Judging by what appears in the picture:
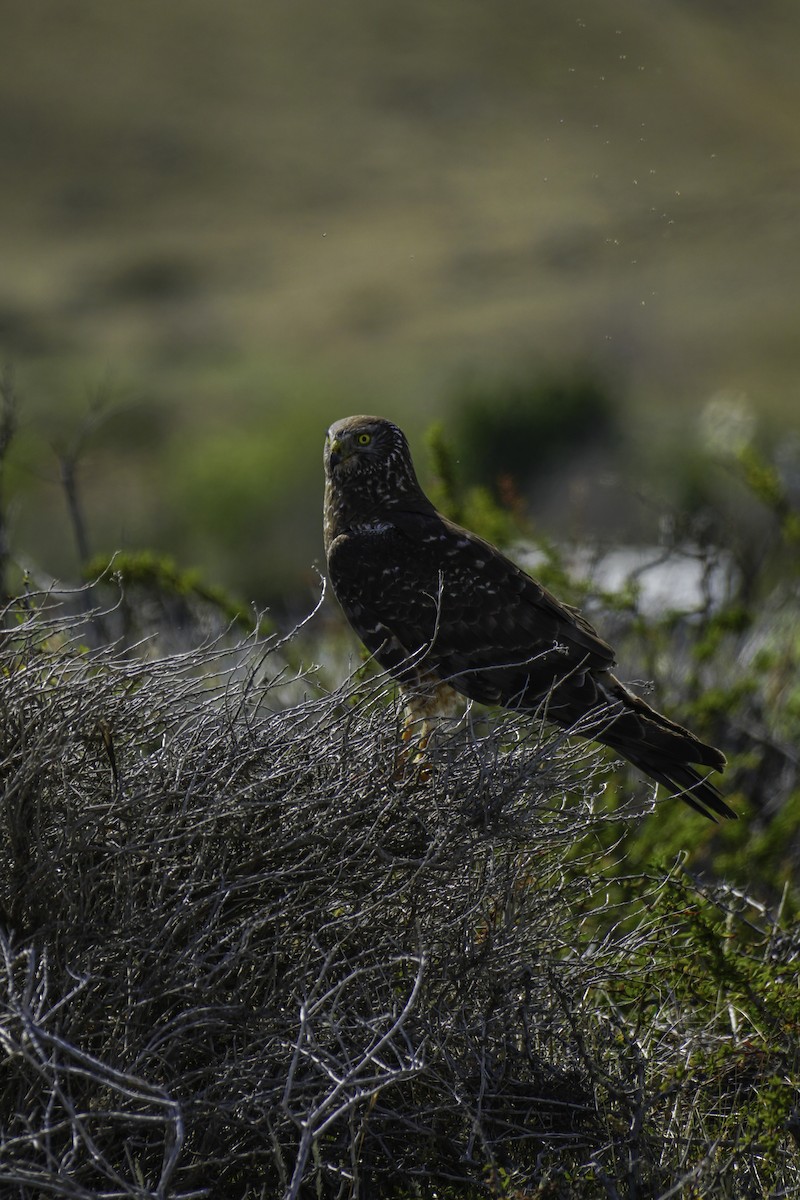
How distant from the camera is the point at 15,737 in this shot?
3.24 m

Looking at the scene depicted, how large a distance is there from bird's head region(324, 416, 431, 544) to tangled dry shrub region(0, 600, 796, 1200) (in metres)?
1.71

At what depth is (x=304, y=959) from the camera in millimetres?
3070

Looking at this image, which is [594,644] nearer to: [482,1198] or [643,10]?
[482,1198]

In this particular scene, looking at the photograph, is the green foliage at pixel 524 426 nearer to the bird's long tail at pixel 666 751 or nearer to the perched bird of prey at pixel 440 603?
the perched bird of prey at pixel 440 603

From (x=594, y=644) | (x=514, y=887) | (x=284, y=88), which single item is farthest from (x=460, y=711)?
(x=284, y=88)

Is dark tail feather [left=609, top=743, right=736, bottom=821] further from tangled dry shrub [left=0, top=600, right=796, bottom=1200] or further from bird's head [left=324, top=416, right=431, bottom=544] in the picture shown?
bird's head [left=324, top=416, right=431, bottom=544]

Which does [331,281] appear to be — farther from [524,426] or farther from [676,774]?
[676,774]

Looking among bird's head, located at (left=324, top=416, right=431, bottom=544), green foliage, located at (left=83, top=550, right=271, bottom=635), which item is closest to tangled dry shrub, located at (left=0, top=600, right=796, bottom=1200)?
bird's head, located at (left=324, top=416, right=431, bottom=544)

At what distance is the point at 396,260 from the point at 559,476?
25989 millimetres

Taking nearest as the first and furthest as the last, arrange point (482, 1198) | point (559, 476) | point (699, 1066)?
point (482, 1198)
point (699, 1066)
point (559, 476)

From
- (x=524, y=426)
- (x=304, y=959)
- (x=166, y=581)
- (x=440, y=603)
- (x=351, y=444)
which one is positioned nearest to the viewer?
(x=304, y=959)

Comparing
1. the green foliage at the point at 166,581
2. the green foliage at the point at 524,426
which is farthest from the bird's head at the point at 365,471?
the green foliage at the point at 524,426

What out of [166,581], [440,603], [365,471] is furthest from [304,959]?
[166,581]

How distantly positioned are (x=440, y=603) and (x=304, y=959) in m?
1.84
